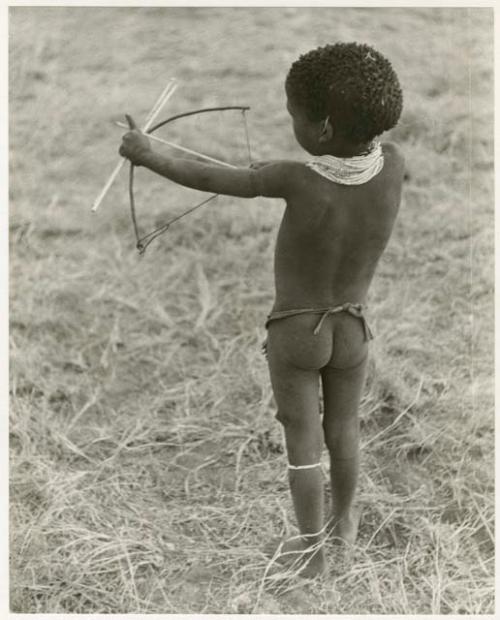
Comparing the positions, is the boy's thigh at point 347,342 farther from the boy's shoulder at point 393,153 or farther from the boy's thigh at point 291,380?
the boy's shoulder at point 393,153

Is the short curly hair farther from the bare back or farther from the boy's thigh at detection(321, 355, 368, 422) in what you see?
the boy's thigh at detection(321, 355, 368, 422)

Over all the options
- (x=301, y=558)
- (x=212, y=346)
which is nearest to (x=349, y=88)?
(x=301, y=558)

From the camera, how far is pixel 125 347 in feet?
11.3

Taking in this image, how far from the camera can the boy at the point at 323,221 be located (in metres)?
1.78

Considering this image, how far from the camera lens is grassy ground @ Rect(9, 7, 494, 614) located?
2.45 metres

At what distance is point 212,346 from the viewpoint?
3414 millimetres

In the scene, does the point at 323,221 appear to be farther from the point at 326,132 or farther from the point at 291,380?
the point at 291,380

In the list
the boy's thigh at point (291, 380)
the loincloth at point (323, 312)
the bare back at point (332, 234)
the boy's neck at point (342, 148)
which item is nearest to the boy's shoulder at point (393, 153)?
the bare back at point (332, 234)

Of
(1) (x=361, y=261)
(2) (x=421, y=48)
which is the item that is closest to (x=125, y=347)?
(1) (x=361, y=261)

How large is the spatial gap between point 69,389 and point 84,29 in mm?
3539

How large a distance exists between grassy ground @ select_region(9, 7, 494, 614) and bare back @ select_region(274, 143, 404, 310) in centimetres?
89

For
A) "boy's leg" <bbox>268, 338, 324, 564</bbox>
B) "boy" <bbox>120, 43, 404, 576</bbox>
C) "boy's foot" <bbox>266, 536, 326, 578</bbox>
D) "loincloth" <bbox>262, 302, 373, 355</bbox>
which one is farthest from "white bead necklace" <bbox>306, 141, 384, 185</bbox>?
"boy's foot" <bbox>266, 536, 326, 578</bbox>

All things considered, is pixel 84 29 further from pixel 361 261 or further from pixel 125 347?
pixel 361 261

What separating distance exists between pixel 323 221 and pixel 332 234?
0.14 feet
